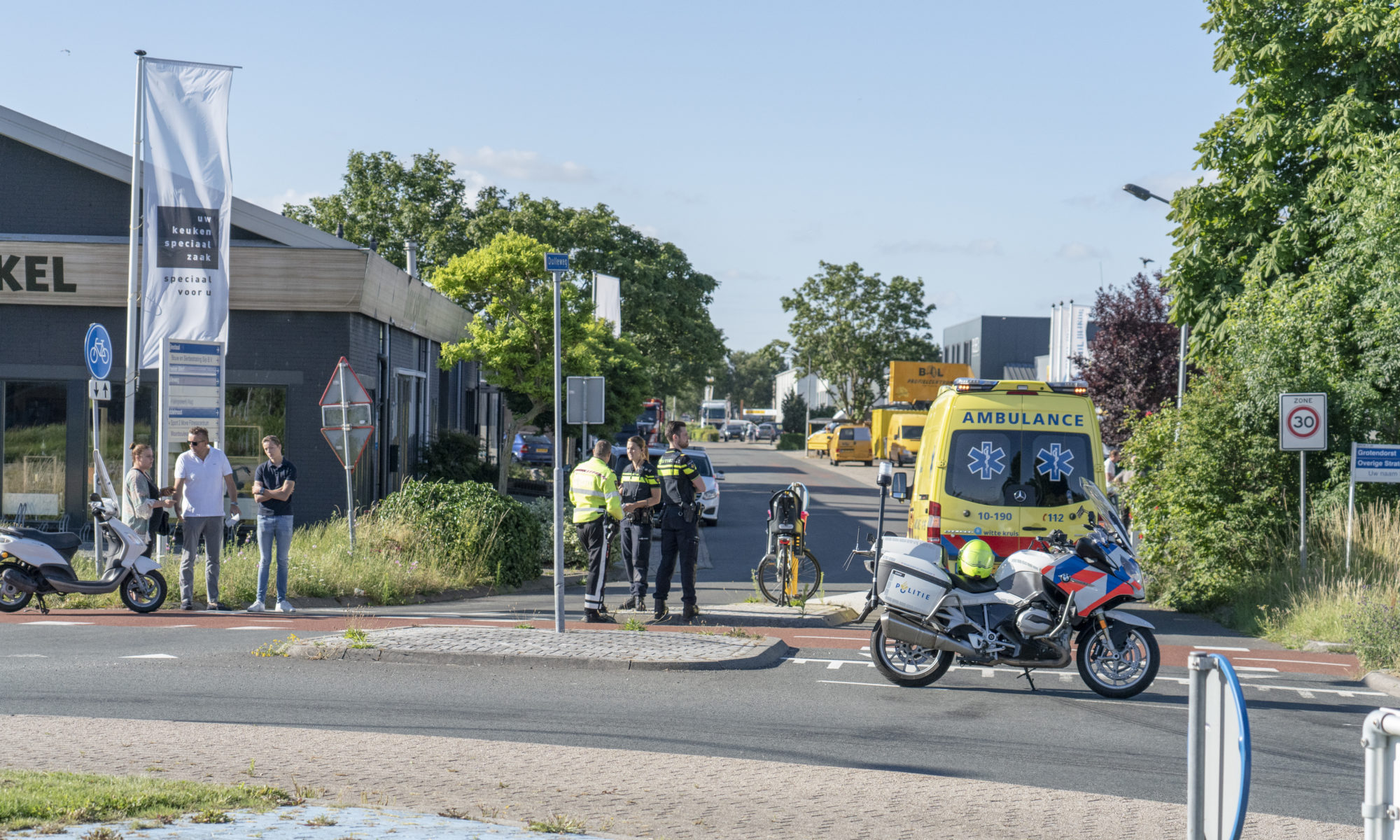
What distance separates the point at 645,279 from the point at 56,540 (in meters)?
40.7

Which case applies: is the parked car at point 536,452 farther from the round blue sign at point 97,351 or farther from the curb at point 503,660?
the curb at point 503,660

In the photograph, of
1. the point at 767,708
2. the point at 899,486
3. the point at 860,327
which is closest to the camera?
the point at 767,708

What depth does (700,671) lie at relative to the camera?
10.1 metres

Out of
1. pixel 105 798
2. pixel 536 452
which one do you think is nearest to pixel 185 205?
pixel 105 798

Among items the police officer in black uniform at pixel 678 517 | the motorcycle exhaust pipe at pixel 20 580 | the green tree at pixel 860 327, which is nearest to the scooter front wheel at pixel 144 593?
the motorcycle exhaust pipe at pixel 20 580

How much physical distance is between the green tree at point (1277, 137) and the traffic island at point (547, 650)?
1338cm

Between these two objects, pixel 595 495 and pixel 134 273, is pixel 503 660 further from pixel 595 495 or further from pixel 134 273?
pixel 134 273

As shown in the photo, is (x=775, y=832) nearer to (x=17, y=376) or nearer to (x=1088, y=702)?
(x=1088, y=702)

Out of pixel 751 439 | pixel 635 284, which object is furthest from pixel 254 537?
pixel 751 439

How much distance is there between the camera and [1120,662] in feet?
31.0

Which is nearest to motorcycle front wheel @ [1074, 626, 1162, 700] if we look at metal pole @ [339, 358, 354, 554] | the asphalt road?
the asphalt road

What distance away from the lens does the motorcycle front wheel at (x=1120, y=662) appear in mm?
9367

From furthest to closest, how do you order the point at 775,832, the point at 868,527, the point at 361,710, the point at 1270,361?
the point at 868,527 → the point at 1270,361 → the point at 361,710 → the point at 775,832

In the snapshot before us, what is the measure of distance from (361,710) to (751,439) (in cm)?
9523
